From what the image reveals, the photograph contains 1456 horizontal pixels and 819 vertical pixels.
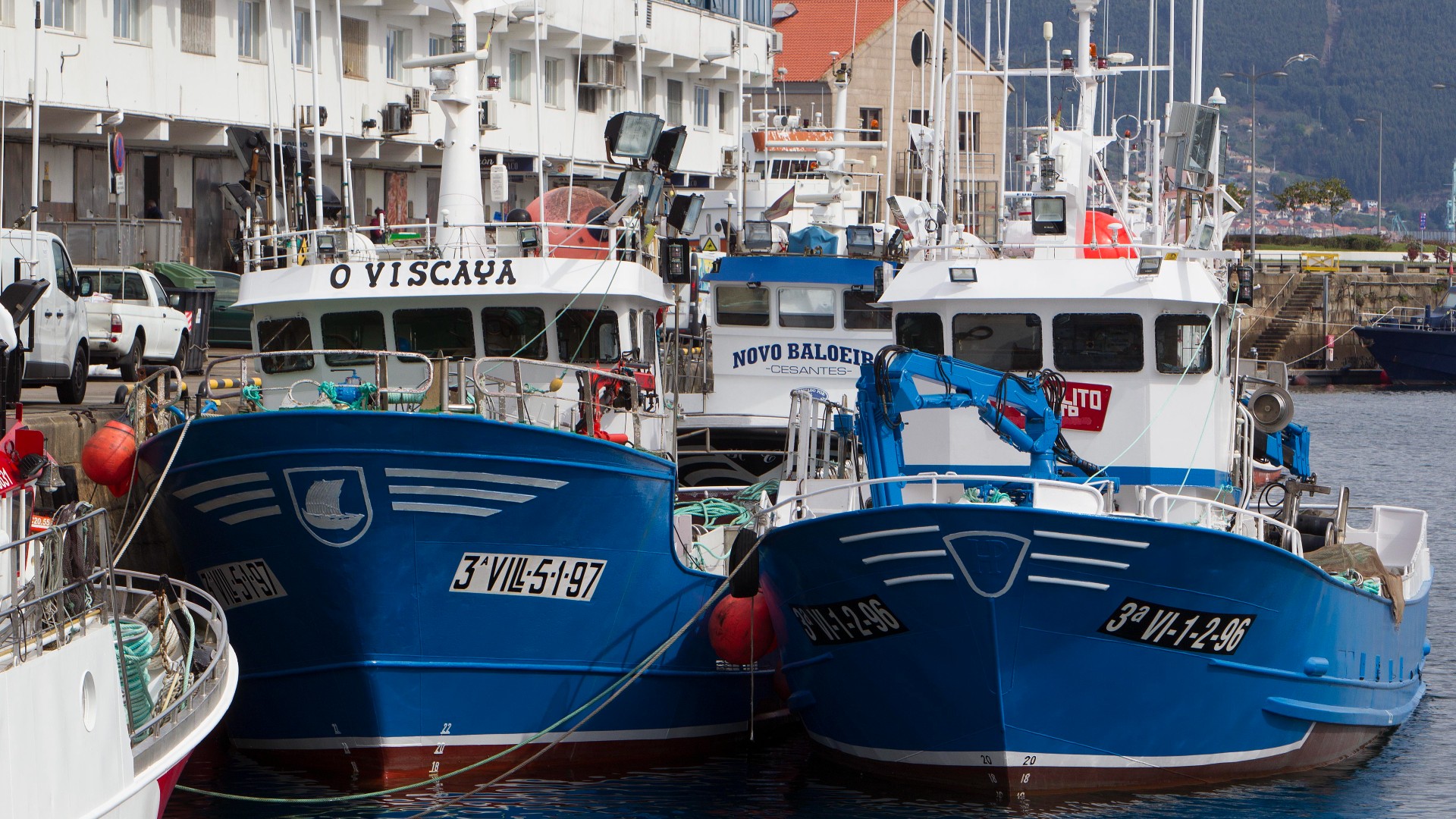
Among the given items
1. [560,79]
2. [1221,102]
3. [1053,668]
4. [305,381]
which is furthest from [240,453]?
[560,79]

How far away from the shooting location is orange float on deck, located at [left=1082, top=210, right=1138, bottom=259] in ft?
46.2

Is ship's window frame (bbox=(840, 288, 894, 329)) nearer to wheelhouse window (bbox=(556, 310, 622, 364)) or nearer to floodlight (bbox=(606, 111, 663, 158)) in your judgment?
floodlight (bbox=(606, 111, 663, 158))

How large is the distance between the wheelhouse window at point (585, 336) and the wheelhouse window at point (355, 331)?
140 cm

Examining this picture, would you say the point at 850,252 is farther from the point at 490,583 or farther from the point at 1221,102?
the point at 490,583

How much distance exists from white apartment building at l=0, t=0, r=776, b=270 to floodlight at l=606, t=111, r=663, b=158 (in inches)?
66.2

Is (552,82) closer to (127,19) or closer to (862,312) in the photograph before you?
(127,19)

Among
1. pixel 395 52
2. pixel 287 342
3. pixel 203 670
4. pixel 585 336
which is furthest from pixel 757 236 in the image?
pixel 395 52

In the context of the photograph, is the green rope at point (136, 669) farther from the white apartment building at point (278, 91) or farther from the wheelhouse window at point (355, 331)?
the white apartment building at point (278, 91)

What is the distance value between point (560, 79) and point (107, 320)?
19.2 metres

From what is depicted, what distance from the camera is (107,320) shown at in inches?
819

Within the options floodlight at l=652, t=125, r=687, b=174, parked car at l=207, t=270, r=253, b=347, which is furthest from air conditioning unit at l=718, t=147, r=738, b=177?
floodlight at l=652, t=125, r=687, b=174

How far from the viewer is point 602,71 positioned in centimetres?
3950

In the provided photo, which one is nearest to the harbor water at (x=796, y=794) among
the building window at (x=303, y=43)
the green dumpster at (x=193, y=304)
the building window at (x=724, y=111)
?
the green dumpster at (x=193, y=304)

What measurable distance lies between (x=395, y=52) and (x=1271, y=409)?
2249 cm
